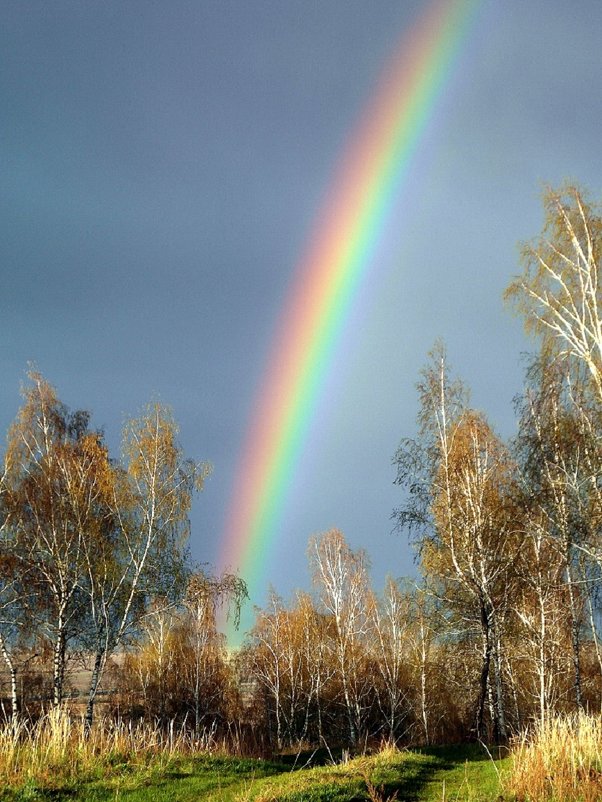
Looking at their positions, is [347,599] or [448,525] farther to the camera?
[347,599]

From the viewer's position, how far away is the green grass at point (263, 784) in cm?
930

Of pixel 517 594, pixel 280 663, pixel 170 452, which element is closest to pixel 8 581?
pixel 170 452

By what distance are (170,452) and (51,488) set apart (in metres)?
3.70

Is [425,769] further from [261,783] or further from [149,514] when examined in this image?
[149,514]

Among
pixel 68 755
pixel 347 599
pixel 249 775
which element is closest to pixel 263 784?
pixel 249 775

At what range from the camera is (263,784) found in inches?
433

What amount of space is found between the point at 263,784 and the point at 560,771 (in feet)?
15.1

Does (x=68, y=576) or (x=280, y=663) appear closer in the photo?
(x=68, y=576)

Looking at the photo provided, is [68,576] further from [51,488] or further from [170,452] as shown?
[170,452]

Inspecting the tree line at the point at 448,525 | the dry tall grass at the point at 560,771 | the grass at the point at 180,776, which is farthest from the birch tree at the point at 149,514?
the dry tall grass at the point at 560,771

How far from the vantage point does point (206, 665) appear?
39125 mm

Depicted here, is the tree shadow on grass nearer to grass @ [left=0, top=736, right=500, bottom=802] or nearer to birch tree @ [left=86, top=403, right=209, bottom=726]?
grass @ [left=0, top=736, right=500, bottom=802]

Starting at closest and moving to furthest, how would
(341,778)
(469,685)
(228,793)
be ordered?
(228,793) → (341,778) → (469,685)

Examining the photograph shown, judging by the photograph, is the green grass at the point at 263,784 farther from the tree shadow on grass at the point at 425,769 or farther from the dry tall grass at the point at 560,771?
the dry tall grass at the point at 560,771
